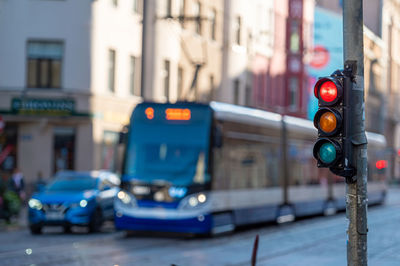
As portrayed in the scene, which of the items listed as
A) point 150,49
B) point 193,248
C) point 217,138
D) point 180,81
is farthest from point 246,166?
point 180,81

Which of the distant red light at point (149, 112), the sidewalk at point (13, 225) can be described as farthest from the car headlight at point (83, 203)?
the distant red light at point (149, 112)

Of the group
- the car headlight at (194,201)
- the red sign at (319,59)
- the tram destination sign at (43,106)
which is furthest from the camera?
the red sign at (319,59)

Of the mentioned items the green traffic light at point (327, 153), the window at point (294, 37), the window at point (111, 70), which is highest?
the window at point (294, 37)

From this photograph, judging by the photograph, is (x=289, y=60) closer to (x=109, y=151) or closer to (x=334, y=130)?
(x=109, y=151)

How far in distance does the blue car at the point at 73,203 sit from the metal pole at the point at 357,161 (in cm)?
1331

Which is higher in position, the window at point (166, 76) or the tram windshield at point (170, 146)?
the window at point (166, 76)

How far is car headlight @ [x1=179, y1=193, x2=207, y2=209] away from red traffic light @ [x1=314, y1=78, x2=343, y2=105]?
10.8m

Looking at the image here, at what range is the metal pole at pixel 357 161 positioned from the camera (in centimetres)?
917

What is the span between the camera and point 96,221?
22625 millimetres

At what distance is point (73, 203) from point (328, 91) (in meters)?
13.7

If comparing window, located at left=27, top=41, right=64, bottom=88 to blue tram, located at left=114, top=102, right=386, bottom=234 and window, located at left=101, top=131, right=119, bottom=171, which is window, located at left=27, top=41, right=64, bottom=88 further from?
blue tram, located at left=114, top=102, right=386, bottom=234

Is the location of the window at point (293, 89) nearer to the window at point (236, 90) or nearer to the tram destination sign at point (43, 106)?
the window at point (236, 90)

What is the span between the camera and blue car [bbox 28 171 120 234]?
858 inches

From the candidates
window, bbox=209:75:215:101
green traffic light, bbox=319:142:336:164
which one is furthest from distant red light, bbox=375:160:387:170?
green traffic light, bbox=319:142:336:164
